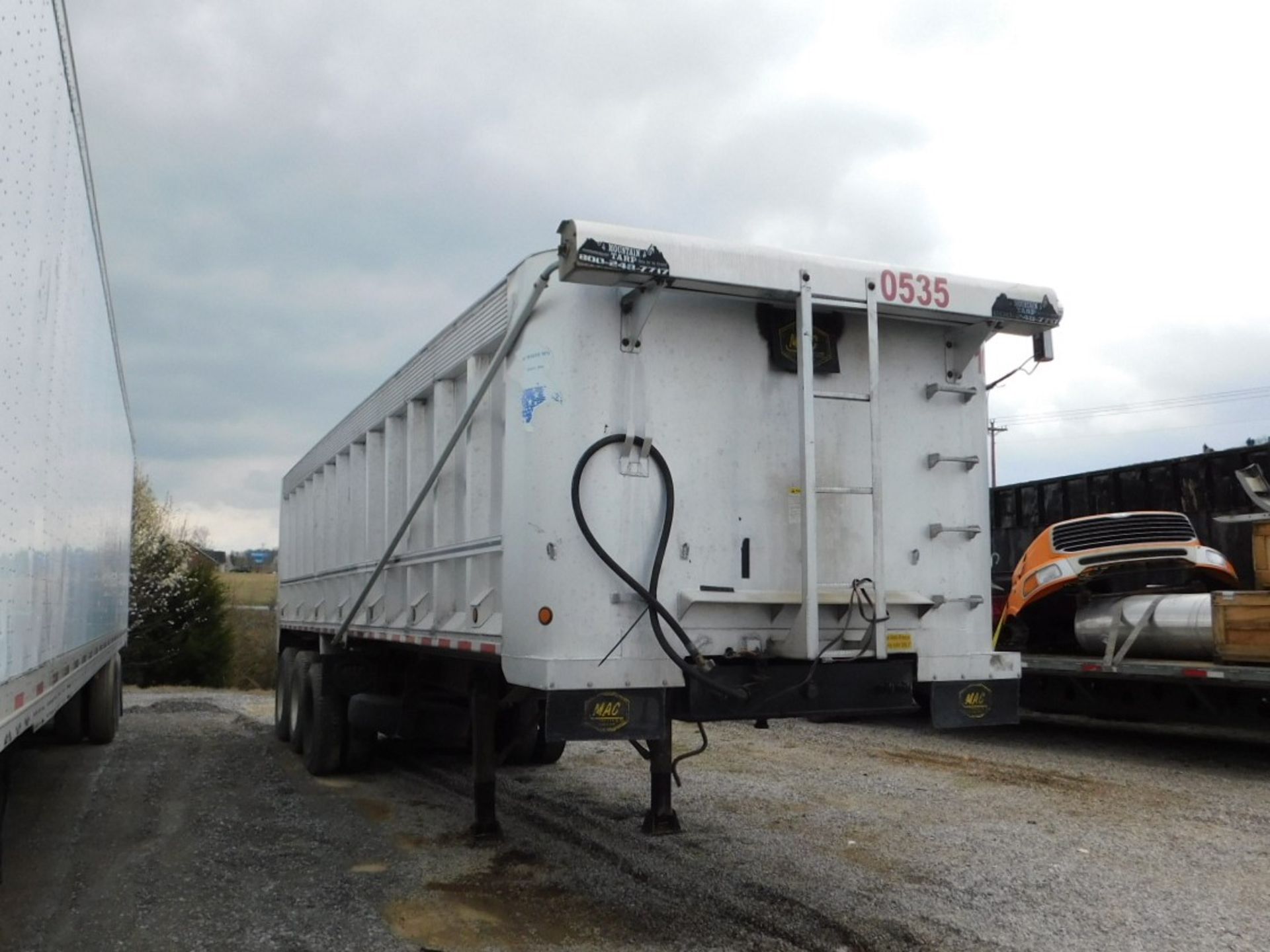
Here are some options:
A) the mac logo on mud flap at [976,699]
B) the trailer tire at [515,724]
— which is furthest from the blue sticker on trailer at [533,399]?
the mac logo on mud flap at [976,699]

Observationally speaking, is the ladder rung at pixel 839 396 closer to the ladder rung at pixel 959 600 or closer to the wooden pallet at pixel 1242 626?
the ladder rung at pixel 959 600

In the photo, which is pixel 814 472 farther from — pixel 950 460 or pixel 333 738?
pixel 333 738

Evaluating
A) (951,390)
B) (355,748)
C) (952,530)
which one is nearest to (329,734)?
(355,748)

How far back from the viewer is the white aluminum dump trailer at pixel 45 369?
11.7 ft

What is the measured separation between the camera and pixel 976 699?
587 cm

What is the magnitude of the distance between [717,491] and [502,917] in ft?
7.97

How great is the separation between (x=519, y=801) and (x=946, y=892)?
3.58 metres

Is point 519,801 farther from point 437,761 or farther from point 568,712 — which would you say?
point 568,712

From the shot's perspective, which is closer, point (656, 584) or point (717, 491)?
point (656, 584)

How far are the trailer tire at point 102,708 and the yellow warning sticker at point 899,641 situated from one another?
31.8ft

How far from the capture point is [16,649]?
4.00 m

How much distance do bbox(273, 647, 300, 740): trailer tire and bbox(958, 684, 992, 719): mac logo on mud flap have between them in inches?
310

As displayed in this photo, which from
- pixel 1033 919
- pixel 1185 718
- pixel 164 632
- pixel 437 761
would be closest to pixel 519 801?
pixel 437 761

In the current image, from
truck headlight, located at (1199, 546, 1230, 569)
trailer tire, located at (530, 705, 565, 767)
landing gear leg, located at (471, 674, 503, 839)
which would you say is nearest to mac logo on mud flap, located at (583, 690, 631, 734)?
landing gear leg, located at (471, 674, 503, 839)
